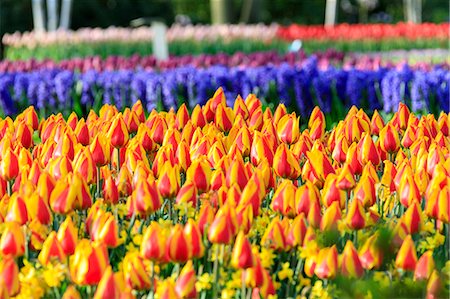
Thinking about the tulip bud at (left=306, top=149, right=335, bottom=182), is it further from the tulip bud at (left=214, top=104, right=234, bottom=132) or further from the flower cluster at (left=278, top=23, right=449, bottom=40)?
the flower cluster at (left=278, top=23, right=449, bottom=40)

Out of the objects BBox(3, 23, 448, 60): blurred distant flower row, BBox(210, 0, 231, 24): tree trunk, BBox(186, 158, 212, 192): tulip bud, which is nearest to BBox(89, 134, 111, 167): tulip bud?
BBox(186, 158, 212, 192): tulip bud

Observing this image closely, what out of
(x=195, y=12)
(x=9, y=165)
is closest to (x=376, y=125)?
(x=9, y=165)

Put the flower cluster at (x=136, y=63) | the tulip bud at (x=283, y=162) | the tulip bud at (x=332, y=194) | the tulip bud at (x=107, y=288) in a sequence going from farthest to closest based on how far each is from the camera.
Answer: the flower cluster at (x=136, y=63), the tulip bud at (x=283, y=162), the tulip bud at (x=332, y=194), the tulip bud at (x=107, y=288)

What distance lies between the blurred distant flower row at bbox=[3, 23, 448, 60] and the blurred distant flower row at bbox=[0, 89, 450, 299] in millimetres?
10327

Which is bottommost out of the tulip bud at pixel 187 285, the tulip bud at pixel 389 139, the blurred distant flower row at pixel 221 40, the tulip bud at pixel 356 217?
the tulip bud at pixel 187 285

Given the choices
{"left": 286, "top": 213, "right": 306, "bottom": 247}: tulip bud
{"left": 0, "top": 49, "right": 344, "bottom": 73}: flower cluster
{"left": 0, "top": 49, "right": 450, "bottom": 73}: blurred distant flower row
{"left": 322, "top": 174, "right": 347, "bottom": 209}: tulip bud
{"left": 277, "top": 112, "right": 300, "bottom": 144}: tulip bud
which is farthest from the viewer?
{"left": 0, "top": 49, "right": 344, "bottom": 73}: flower cluster

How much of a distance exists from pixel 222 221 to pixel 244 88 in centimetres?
460

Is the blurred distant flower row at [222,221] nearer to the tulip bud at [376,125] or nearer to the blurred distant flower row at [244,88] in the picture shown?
the tulip bud at [376,125]

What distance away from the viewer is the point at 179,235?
220 cm

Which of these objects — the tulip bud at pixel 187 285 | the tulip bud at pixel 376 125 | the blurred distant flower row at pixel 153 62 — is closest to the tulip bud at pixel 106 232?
the tulip bud at pixel 187 285

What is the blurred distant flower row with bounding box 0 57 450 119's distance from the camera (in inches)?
255

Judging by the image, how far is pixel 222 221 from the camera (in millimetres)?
2252

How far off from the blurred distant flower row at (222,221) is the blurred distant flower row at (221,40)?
1033cm

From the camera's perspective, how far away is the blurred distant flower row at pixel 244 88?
6.46m
